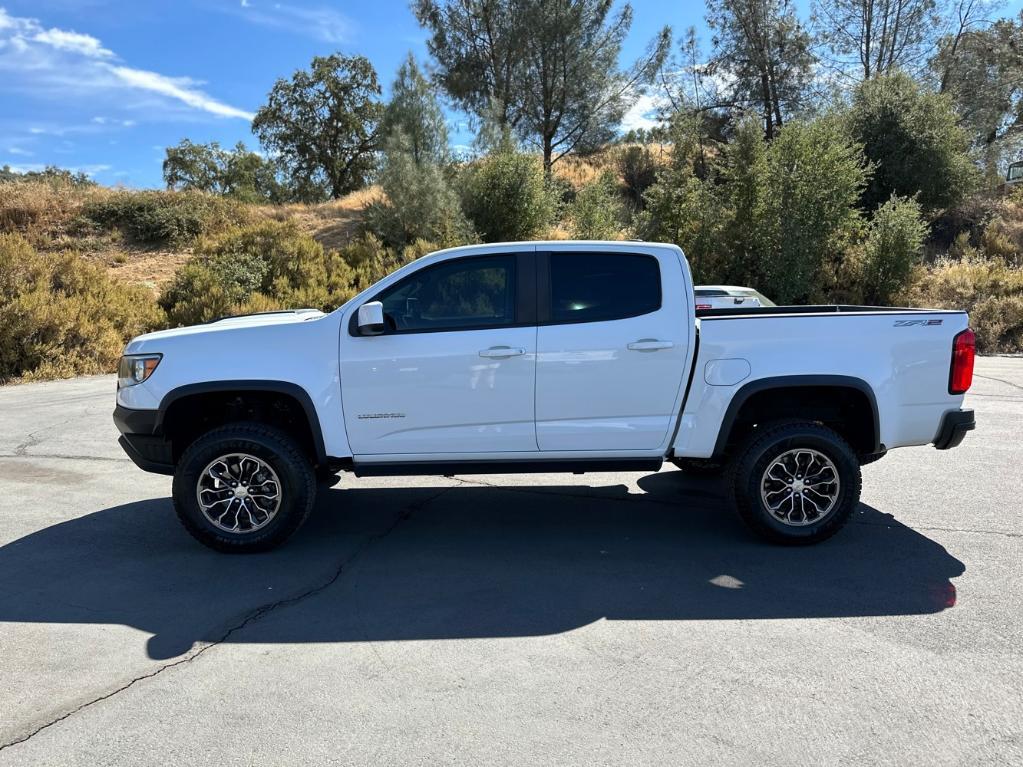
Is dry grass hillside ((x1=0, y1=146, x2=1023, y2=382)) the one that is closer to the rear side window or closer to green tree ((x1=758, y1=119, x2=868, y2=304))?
green tree ((x1=758, y1=119, x2=868, y2=304))

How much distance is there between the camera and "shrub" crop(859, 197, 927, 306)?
19.2 meters

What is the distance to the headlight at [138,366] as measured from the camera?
194 inches

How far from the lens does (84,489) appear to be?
21.8 ft

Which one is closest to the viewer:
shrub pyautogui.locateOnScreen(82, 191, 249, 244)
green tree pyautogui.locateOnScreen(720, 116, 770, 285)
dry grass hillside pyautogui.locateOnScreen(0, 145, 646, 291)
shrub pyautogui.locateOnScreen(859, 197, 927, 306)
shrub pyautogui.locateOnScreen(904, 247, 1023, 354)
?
shrub pyautogui.locateOnScreen(904, 247, 1023, 354)

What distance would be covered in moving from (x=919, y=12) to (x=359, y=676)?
34.6m

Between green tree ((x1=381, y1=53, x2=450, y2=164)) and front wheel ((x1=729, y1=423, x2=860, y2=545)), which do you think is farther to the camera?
green tree ((x1=381, y1=53, x2=450, y2=164))

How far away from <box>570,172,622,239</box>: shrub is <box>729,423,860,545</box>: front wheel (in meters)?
15.2

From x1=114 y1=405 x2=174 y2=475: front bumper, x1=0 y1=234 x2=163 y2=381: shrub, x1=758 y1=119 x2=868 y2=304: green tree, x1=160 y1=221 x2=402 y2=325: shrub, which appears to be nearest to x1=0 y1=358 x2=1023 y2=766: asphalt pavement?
x1=114 y1=405 x2=174 y2=475: front bumper

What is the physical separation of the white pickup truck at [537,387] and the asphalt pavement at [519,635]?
0.48 meters

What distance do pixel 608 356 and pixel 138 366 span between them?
3.14 metres

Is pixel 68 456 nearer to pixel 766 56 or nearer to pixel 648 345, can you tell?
pixel 648 345

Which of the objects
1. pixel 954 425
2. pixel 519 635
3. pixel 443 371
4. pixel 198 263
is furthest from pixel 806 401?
pixel 198 263

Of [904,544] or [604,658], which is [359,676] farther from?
[904,544]

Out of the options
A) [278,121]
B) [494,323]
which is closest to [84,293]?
[494,323]
